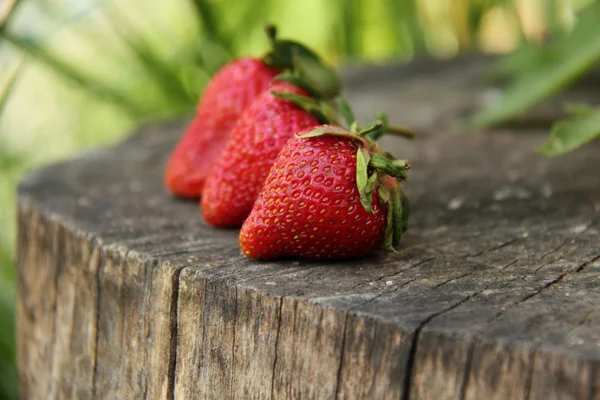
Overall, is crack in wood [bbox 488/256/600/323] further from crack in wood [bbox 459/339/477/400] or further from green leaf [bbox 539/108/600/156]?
green leaf [bbox 539/108/600/156]

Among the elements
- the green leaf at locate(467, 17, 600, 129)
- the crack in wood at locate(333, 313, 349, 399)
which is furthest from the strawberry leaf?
the green leaf at locate(467, 17, 600, 129)

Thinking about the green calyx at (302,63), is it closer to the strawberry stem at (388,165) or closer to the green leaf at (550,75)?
the strawberry stem at (388,165)

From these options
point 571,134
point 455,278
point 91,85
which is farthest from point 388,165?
point 91,85

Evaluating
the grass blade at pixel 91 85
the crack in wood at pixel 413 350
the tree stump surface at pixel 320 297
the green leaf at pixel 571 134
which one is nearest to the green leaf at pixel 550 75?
the tree stump surface at pixel 320 297

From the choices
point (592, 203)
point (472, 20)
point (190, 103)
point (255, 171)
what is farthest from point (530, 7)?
point (255, 171)

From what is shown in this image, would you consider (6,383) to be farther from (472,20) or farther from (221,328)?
(472,20)

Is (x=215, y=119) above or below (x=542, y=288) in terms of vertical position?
above

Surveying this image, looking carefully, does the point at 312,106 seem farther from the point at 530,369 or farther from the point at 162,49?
the point at 162,49
